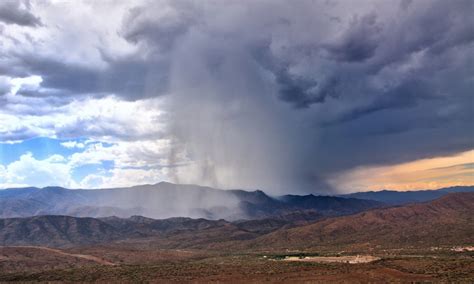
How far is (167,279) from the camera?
93.8 meters

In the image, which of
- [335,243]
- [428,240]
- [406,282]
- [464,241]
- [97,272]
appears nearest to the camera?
[406,282]

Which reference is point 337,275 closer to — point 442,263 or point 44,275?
point 442,263

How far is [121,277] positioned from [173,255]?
6667cm

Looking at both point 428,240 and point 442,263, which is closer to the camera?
point 442,263

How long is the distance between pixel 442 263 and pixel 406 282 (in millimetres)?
25790

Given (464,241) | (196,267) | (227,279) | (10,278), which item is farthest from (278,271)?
(464,241)

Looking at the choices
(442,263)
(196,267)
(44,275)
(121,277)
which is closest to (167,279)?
(121,277)

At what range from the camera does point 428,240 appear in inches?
6855

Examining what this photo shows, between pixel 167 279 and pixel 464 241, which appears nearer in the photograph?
pixel 167 279

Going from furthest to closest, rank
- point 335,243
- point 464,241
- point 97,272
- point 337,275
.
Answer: point 335,243
point 464,241
point 97,272
point 337,275

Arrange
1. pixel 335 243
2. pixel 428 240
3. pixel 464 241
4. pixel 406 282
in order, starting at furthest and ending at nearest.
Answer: pixel 335 243
pixel 428 240
pixel 464 241
pixel 406 282

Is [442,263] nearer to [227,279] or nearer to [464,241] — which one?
[227,279]

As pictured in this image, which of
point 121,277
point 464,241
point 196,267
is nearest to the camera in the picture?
point 121,277

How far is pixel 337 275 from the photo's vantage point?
297ft
